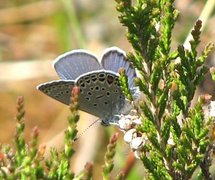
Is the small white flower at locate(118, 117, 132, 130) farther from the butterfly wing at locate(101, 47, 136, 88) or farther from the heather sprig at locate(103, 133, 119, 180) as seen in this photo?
the heather sprig at locate(103, 133, 119, 180)

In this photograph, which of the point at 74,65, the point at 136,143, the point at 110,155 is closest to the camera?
the point at 110,155

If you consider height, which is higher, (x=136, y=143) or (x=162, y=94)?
(x=162, y=94)

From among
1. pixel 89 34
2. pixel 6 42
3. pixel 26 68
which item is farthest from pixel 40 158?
pixel 6 42

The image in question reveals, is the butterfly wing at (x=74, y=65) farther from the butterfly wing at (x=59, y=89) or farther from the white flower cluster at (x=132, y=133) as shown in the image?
the white flower cluster at (x=132, y=133)

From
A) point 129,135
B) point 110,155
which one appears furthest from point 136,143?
point 110,155

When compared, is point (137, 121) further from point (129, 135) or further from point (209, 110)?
point (209, 110)

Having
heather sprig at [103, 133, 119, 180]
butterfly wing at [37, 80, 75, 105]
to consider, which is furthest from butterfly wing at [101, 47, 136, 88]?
heather sprig at [103, 133, 119, 180]

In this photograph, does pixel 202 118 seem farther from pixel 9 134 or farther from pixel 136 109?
pixel 9 134
